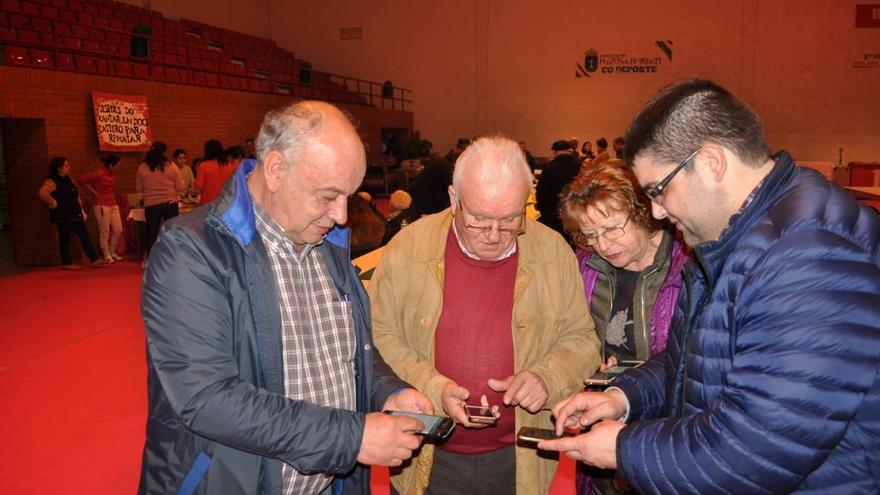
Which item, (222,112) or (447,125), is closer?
(222,112)

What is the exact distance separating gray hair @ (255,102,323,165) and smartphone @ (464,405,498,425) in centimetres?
87

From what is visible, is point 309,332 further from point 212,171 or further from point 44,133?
point 44,133

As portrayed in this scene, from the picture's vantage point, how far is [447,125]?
1922 centimetres

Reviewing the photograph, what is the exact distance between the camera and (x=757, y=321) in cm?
114

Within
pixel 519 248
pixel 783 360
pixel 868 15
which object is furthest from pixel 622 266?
pixel 868 15

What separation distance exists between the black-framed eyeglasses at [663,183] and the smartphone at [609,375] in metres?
0.73

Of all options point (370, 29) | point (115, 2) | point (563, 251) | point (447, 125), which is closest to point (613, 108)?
point (447, 125)

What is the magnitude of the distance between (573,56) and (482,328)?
17.0 m

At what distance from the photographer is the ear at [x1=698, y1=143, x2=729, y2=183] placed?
1247mm

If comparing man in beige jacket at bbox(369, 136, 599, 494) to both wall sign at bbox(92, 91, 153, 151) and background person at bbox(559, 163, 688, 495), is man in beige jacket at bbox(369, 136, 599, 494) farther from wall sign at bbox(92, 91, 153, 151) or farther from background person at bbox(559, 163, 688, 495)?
Result: wall sign at bbox(92, 91, 153, 151)

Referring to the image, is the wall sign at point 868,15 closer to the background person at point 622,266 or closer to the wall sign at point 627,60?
the wall sign at point 627,60

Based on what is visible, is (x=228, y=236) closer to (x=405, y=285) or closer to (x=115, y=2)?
(x=405, y=285)

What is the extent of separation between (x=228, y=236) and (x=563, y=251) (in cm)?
108

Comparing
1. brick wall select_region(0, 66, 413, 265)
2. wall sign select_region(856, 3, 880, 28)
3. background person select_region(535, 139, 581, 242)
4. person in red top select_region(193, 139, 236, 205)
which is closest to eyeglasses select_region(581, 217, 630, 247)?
background person select_region(535, 139, 581, 242)
